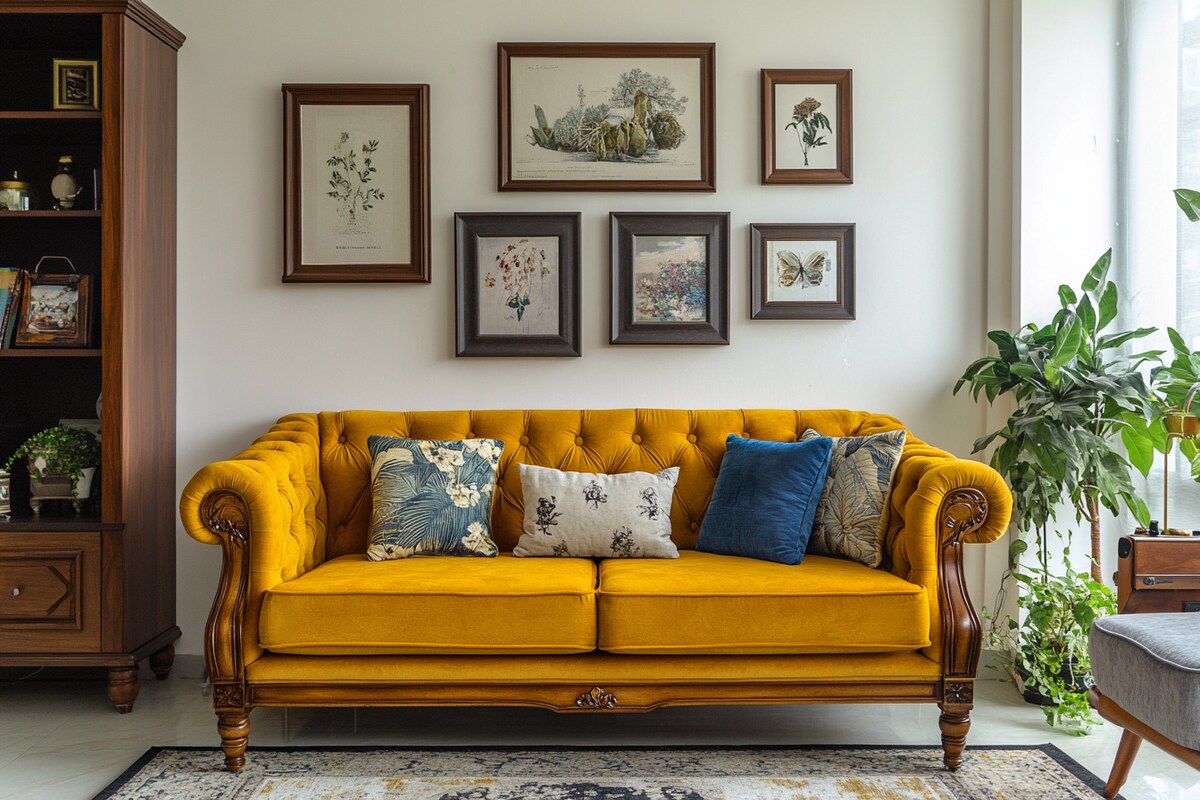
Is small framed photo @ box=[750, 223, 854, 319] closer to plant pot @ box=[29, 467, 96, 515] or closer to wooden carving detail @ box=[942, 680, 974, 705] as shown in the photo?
wooden carving detail @ box=[942, 680, 974, 705]

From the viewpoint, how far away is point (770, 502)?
276cm

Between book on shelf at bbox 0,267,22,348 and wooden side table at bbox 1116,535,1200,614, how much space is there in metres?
3.52

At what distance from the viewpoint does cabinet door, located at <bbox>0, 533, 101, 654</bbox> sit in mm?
2855

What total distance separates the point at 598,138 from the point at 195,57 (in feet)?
4.78

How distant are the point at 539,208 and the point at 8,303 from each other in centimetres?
178

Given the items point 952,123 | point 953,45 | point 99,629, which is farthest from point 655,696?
point 953,45

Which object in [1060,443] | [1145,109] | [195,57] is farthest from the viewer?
[195,57]

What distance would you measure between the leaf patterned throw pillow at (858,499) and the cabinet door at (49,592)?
223 centimetres

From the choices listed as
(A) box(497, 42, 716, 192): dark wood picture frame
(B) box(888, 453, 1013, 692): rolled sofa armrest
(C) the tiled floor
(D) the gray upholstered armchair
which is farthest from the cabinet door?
(D) the gray upholstered armchair

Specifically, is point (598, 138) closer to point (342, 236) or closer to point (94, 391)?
point (342, 236)

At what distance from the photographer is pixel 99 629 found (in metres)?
2.88

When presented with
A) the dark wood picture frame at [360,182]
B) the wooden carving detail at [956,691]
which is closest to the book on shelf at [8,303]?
the dark wood picture frame at [360,182]

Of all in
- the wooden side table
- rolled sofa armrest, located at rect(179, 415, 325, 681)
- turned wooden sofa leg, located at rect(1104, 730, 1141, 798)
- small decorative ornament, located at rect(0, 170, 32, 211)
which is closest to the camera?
turned wooden sofa leg, located at rect(1104, 730, 1141, 798)

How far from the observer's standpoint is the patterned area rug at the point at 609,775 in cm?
228
